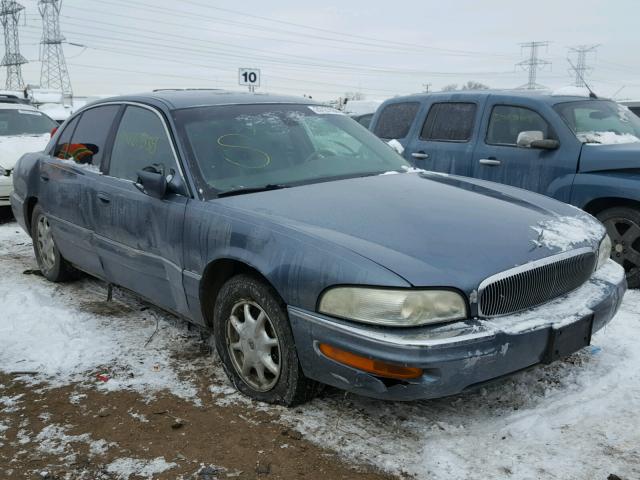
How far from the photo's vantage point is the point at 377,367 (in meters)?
2.67

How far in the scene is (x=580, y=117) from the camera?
19.4 ft

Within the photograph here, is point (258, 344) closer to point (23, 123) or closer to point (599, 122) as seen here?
point (599, 122)

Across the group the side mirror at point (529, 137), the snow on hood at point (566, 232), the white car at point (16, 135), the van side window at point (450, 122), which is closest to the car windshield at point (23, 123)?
the white car at point (16, 135)

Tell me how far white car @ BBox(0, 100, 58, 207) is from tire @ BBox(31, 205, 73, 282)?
11.0 ft


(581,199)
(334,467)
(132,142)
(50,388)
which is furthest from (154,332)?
(581,199)

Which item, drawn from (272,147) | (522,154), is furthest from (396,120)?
(272,147)

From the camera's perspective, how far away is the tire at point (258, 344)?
305 centimetres

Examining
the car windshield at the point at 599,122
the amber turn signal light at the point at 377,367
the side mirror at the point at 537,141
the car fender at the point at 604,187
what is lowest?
the amber turn signal light at the point at 377,367

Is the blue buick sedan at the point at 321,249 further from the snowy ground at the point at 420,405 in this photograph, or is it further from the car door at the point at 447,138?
the car door at the point at 447,138

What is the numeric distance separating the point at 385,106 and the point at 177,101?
12.8 ft

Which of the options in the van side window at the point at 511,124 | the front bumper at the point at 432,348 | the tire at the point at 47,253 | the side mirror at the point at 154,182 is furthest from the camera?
the van side window at the point at 511,124

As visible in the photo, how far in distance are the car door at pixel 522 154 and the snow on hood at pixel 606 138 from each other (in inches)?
6.7

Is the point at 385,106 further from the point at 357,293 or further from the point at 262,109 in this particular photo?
the point at 357,293

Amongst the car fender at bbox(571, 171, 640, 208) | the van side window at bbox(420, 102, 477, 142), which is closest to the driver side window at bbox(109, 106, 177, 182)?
the van side window at bbox(420, 102, 477, 142)
